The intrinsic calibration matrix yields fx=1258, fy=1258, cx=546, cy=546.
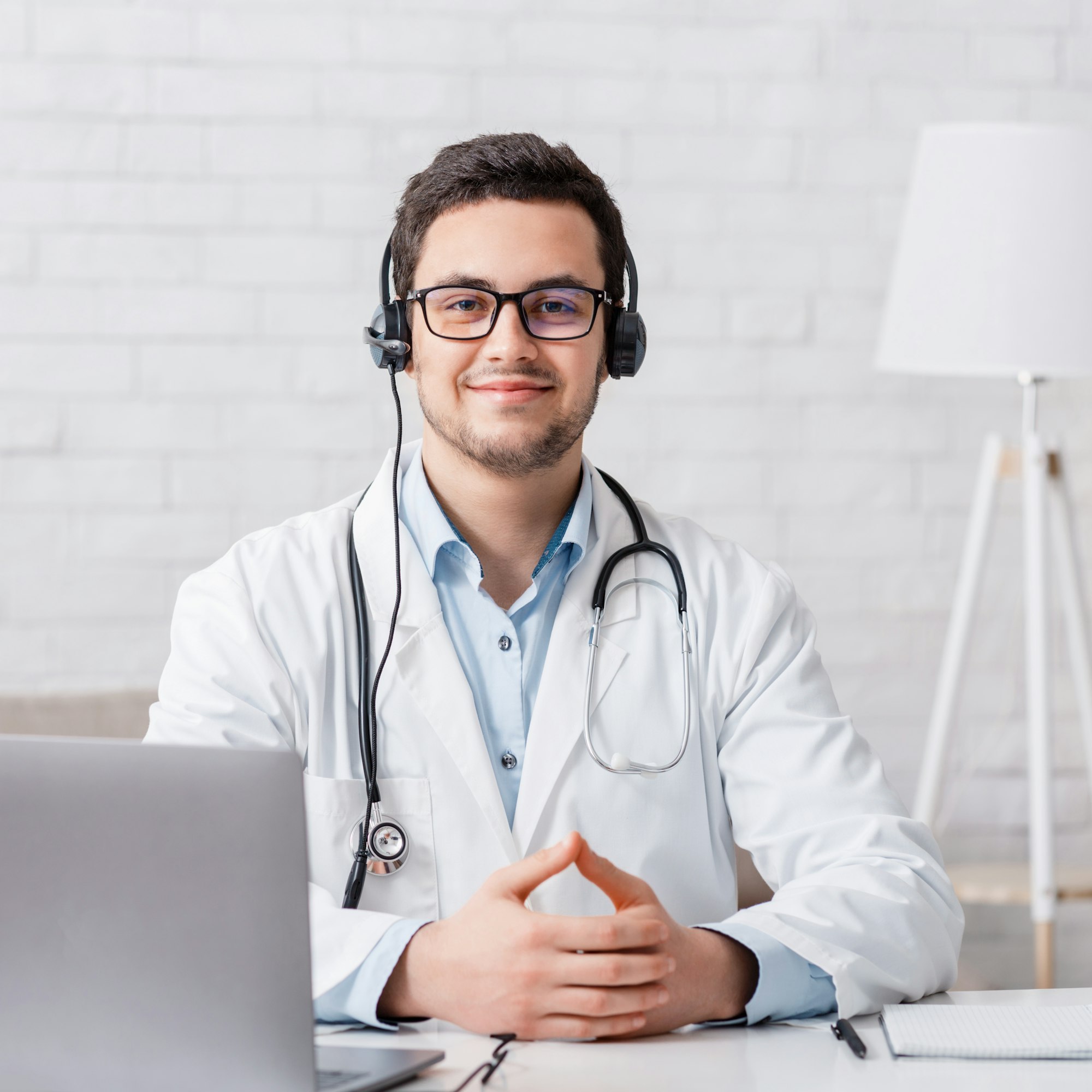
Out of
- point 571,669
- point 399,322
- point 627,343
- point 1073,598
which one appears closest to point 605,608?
point 571,669

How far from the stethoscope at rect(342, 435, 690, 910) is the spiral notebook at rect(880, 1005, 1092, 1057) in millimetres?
417

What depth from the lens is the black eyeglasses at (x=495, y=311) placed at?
155cm

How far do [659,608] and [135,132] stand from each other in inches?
62.0

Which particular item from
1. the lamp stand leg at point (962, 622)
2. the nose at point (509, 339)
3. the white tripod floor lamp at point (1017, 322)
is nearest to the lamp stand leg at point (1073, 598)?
the white tripod floor lamp at point (1017, 322)

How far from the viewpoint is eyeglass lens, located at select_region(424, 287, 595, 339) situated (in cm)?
156

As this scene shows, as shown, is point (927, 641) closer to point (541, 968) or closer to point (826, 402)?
point (826, 402)

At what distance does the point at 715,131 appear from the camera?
2551mm

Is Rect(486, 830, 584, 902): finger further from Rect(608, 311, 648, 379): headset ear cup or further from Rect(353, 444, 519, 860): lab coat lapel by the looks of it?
Rect(608, 311, 648, 379): headset ear cup

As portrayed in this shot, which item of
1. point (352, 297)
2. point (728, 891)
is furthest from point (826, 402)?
point (728, 891)

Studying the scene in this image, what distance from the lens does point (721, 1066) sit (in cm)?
100

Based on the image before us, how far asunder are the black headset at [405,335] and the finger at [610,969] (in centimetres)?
80

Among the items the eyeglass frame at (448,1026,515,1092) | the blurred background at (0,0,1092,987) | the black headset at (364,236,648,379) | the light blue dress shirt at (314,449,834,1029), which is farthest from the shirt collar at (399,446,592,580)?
the blurred background at (0,0,1092,987)

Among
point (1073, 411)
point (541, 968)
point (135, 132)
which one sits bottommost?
point (541, 968)

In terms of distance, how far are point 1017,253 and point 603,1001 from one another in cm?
162
